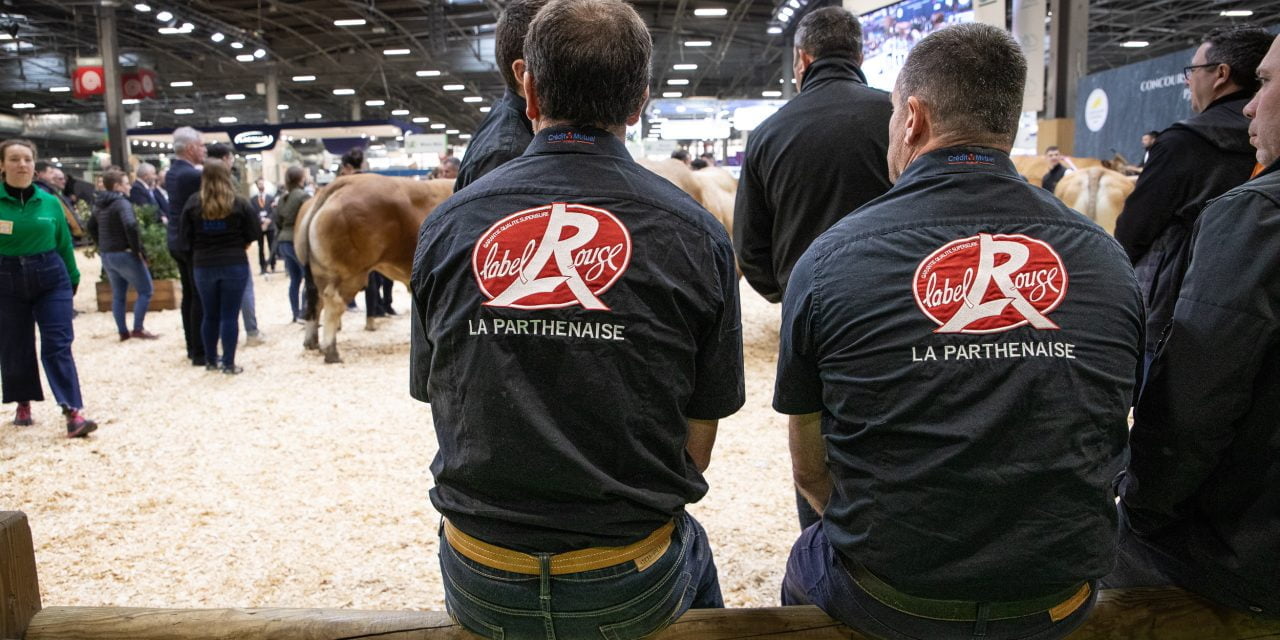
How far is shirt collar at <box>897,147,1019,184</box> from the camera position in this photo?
1655 mm

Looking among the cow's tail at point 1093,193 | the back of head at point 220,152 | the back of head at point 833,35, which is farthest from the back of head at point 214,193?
the cow's tail at point 1093,193

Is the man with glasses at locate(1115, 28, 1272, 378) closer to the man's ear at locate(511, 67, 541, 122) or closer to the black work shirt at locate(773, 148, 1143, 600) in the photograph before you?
the black work shirt at locate(773, 148, 1143, 600)

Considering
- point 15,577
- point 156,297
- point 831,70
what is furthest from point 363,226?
point 15,577

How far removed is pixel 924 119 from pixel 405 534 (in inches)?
125

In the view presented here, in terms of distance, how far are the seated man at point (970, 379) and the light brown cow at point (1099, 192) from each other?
6.96 meters

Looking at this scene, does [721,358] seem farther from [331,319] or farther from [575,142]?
[331,319]

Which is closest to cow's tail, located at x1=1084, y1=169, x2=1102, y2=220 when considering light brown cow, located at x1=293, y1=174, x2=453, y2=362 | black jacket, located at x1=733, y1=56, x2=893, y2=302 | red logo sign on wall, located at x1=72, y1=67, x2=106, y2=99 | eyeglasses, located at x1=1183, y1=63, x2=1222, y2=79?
Answer: eyeglasses, located at x1=1183, y1=63, x2=1222, y2=79

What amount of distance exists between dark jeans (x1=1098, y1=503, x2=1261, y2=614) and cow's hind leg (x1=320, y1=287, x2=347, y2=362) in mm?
7067

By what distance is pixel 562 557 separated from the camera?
5.08ft

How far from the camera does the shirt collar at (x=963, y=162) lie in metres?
1.66

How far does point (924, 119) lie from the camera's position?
1760 mm

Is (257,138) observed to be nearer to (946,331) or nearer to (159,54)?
(159,54)

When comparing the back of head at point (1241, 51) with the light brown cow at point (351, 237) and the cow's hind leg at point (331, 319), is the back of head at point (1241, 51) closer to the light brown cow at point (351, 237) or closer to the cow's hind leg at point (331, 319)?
the light brown cow at point (351, 237)

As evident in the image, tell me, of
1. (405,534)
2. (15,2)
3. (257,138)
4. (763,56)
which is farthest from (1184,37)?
(15,2)
